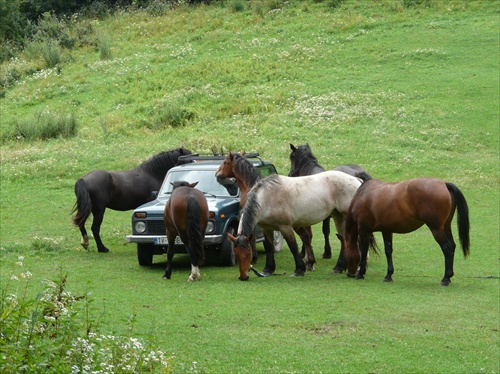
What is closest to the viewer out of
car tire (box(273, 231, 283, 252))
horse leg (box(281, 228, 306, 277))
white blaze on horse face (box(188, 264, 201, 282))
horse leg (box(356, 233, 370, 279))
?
white blaze on horse face (box(188, 264, 201, 282))

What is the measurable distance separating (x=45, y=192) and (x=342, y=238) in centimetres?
1347

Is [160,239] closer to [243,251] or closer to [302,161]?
[243,251]

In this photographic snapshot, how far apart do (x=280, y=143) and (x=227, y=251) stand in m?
14.9

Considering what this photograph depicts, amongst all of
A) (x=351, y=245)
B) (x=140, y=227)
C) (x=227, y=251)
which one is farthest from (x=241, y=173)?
(x=351, y=245)

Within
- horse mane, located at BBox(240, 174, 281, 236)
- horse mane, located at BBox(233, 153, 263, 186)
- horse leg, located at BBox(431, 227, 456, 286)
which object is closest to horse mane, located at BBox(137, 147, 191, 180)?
horse mane, located at BBox(233, 153, 263, 186)

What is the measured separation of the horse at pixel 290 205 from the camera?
14.3 metres

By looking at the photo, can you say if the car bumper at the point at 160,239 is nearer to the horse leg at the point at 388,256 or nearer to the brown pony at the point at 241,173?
the brown pony at the point at 241,173

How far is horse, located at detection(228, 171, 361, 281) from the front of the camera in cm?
1427

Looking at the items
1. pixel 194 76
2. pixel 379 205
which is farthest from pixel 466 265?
pixel 194 76

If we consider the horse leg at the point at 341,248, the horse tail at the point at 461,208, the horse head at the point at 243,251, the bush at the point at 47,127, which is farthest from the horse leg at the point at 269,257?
the bush at the point at 47,127

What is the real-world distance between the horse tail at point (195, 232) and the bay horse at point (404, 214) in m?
2.68

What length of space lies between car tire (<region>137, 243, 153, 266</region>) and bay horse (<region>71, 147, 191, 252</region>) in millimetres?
2013

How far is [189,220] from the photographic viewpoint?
548 inches

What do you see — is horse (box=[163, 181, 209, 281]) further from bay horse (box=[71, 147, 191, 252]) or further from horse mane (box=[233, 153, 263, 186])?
bay horse (box=[71, 147, 191, 252])
